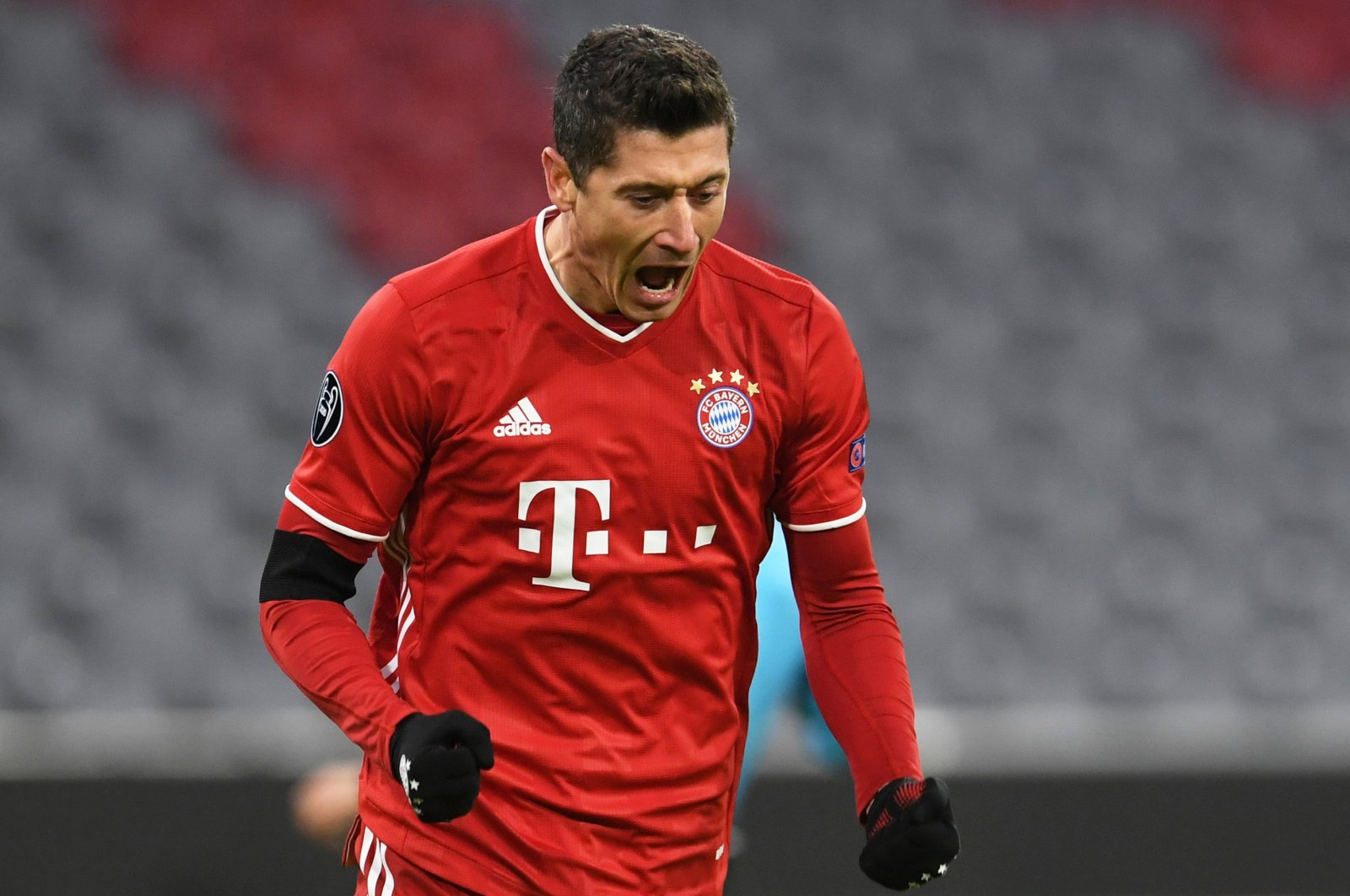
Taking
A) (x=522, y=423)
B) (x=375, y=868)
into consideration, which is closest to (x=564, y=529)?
(x=522, y=423)

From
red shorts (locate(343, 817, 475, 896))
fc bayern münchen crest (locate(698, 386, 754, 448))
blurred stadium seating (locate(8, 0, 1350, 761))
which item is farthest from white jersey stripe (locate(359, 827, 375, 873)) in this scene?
blurred stadium seating (locate(8, 0, 1350, 761))

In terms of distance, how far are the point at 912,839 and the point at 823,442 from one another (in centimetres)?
44

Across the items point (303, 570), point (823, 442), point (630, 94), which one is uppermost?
point (630, 94)

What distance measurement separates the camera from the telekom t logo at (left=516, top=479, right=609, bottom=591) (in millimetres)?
1873

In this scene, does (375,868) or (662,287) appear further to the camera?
(375,868)

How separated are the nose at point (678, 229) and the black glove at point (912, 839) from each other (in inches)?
24.3

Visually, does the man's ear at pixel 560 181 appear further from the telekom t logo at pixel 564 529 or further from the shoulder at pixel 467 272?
the telekom t logo at pixel 564 529

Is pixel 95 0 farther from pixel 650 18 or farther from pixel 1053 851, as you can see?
pixel 1053 851

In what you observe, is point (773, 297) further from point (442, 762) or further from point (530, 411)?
point (442, 762)

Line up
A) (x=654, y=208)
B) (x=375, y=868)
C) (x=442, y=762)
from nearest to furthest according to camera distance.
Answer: (x=442, y=762) → (x=654, y=208) → (x=375, y=868)

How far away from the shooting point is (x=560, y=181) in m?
1.85

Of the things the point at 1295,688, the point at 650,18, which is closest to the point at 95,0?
the point at 650,18

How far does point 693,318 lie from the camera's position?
1947 millimetres

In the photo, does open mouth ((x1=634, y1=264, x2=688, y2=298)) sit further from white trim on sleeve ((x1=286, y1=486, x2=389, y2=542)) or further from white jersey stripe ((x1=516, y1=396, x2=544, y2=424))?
white trim on sleeve ((x1=286, y1=486, x2=389, y2=542))
